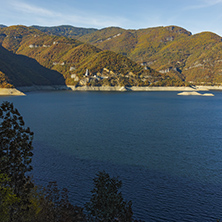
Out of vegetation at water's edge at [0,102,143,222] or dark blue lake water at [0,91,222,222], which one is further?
dark blue lake water at [0,91,222,222]

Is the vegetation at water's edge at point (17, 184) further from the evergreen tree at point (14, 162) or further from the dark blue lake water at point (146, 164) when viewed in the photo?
the dark blue lake water at point (146, 164)

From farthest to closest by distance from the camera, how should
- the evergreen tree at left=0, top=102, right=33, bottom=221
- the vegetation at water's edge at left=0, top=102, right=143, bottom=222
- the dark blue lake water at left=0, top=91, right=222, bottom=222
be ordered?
the dark blue lake water at left=0, top=91, right=222, bottom=222 → the evergreen tree at left=0, top=102, right=33, bottom=221 → the vegetation at water's edge at left=0, top=102, right=143, bottom=222

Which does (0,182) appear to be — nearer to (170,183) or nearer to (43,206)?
(43,206)

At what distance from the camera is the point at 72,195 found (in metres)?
32.8

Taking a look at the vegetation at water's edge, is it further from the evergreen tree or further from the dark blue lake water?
the dark blue lake water

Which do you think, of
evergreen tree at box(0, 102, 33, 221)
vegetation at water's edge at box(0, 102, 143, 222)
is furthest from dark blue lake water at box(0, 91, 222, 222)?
evergreen tree at box(0, 102, 33, 221)

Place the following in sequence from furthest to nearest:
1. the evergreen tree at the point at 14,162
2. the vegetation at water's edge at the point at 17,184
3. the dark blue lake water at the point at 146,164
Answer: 1. the dark blue lake water at the point at 146,164
2. the evergreen tree at the point at 14,162
3. the vegetation at water's edge at the point at 17,184

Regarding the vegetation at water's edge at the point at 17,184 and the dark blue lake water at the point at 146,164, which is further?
the dark blue lake water at the point at 146,164

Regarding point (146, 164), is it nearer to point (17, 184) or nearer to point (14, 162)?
point (17, 184)

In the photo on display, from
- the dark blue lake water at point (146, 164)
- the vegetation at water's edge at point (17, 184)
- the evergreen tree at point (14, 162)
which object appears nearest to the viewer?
the vegetation at water's edge at point (17, 184)

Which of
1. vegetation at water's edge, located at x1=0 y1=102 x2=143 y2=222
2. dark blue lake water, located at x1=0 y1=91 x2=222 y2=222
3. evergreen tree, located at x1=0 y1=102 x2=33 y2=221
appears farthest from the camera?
dark blue lake water, located at x1=0 y1=91 x2=222 y2=222

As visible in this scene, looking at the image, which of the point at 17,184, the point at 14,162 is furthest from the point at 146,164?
the point at 14,162

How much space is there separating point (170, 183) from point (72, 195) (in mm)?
15322

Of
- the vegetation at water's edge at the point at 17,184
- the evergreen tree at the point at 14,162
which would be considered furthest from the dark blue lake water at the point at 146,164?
the evergreen tree at the point at 14,162
